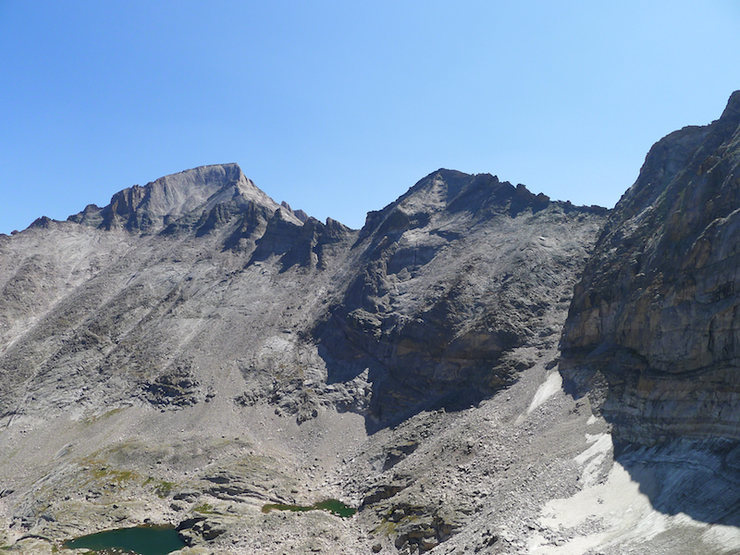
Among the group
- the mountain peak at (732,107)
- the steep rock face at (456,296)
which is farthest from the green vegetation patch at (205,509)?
the mountain peak at (732,107)

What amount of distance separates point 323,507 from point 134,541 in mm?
22259

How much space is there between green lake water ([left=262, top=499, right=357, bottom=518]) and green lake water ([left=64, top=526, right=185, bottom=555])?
11532 mm

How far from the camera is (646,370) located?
5281 centimetres

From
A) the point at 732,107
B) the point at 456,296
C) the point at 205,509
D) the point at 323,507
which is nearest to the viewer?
the point at 205,509

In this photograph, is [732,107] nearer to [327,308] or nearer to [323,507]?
[323,507]

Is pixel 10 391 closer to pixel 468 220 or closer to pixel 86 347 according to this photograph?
pixel 86 347

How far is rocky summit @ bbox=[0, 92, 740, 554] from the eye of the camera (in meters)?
44.8

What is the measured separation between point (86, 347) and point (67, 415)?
22.2m

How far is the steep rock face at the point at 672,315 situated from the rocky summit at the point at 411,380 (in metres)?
0.27

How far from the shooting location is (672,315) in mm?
52000

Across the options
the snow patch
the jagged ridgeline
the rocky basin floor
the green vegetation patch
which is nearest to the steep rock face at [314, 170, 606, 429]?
the jagged ridgeline

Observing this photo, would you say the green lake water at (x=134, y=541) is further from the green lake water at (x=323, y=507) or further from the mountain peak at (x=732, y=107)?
the mountain peak at (x=732, y=107)

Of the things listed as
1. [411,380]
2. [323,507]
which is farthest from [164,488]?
[411,380]

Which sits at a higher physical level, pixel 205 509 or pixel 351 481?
pixel 205 509
